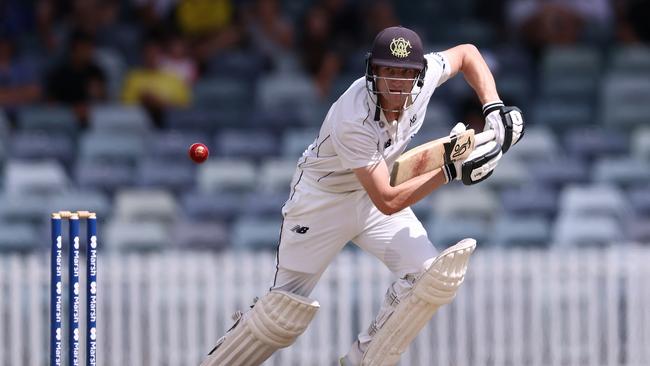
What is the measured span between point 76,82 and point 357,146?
5.24m

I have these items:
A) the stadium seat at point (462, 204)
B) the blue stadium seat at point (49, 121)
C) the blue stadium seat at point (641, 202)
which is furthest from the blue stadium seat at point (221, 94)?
the blue stadium seat at point (641, 202)

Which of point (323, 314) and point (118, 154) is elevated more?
point (118, 154)

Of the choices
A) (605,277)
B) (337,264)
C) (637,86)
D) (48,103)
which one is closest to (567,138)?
(637,86)

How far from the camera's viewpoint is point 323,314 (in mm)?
8500

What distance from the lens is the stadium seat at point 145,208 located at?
9.30 m

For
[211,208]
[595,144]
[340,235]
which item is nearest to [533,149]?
[595,144]

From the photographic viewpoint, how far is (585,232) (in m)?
9.12

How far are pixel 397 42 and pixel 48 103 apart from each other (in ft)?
18.0

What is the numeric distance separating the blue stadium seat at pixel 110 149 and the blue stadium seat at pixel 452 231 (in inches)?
78.1

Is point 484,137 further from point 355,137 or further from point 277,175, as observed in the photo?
point 277,175

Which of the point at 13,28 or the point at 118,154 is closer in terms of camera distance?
the point at 118,154

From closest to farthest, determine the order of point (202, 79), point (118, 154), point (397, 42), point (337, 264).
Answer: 1. point (397, 42)
2. point (337, 264)
3. point (118, 154)
4. point (202, 79)

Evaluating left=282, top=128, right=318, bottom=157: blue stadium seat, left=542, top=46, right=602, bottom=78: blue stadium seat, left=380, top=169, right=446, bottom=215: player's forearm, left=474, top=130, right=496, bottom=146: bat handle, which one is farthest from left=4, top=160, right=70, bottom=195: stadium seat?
left=474, top=130, right=496, bottom=146: bat handle

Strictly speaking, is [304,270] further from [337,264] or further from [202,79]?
[202,79]
